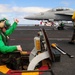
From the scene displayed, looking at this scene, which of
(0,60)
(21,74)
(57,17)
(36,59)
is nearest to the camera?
(21,74)

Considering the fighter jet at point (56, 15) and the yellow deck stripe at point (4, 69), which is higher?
the yellow deck stripe at point (4, 69)

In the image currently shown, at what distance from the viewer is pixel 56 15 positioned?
35031 millimetres

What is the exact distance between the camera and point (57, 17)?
3503 centimetres

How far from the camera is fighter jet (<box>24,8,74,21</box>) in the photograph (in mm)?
34938

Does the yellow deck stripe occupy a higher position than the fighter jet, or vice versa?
the yellow deck stripe

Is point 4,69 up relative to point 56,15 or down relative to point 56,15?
up

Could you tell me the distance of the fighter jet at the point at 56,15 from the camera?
115 ft

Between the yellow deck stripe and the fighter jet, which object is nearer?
the yellow deck stripe

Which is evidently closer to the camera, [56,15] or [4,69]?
[4,69]

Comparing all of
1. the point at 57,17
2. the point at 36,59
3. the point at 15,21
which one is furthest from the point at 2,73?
the point at 57,17

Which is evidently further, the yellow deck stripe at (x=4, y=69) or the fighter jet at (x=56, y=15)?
the fighter jet at (x=56, y=15)

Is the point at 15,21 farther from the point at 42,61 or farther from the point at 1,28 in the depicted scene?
the point at 42,61

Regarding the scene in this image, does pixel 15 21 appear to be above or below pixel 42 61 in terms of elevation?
above

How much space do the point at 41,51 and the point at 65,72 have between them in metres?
1.56
